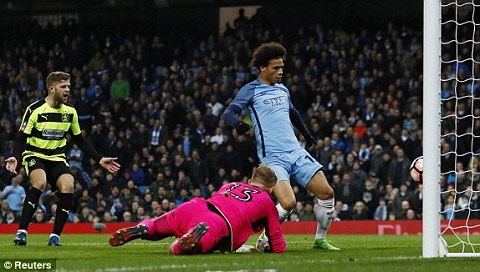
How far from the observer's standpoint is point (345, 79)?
2527cm

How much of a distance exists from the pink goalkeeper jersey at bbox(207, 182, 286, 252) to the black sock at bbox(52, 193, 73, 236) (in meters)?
3.02

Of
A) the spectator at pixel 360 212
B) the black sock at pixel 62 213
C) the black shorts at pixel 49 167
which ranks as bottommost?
the spectator at pixel 360 212

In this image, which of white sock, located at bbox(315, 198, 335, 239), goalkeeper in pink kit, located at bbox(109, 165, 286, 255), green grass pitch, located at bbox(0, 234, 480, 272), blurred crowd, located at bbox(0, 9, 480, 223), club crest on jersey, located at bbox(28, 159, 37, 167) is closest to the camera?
green grass pitch, located at bbox(0, 234, 480, 272)

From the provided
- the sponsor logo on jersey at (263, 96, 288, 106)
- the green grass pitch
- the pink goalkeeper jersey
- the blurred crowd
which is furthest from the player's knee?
the blurred crowd

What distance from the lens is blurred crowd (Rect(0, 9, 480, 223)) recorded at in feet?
71.5

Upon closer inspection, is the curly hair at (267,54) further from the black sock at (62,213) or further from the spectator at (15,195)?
the spectator at (15,195)

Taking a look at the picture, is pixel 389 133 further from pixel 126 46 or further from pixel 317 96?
pixel 126 46

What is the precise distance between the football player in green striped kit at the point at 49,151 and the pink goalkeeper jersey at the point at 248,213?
2.82m

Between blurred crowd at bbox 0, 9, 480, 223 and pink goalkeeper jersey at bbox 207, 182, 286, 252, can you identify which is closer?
pink goalkeeper jersey at bbox 207, 182, 286, 252

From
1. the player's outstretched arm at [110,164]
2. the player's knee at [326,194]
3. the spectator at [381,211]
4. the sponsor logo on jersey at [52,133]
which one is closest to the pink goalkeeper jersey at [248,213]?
the player's knee at [326,194]

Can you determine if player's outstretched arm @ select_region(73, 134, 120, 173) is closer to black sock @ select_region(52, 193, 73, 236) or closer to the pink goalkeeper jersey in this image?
black sock @ select_region(52, 193, 73, 236)

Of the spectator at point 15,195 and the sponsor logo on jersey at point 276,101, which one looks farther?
the spectator at point 15,195

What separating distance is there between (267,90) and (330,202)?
1399mm

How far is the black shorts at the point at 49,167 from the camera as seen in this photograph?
11933mm
